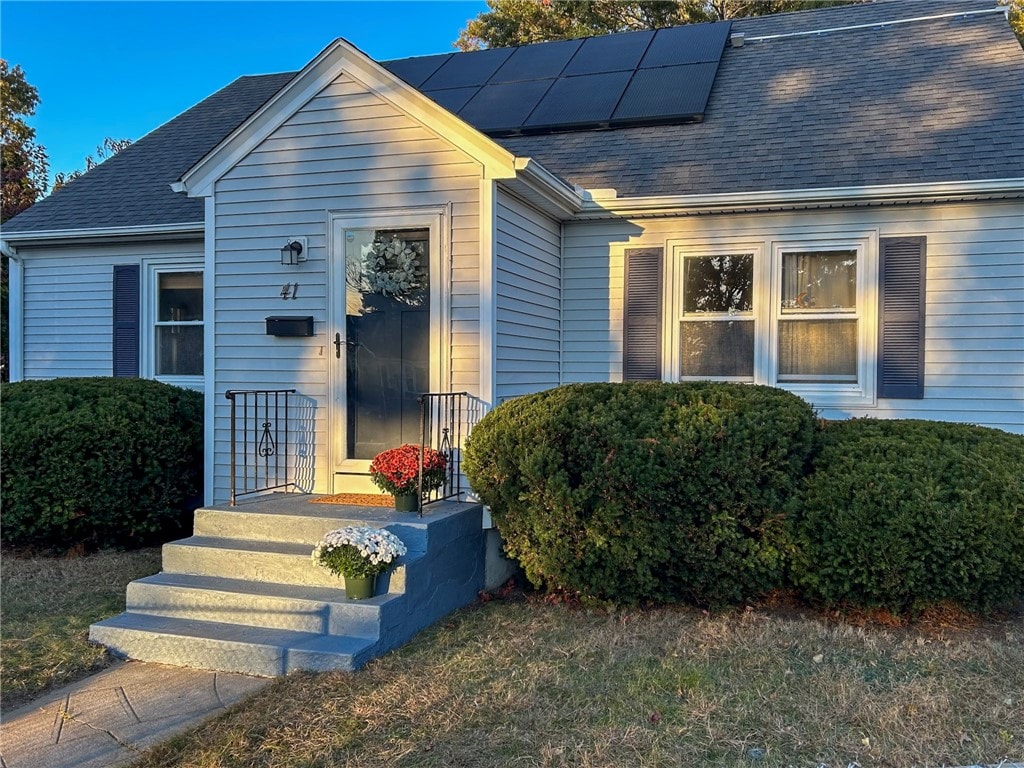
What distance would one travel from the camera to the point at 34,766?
121 inches

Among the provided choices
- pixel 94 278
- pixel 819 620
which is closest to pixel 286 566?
pixel 819 620

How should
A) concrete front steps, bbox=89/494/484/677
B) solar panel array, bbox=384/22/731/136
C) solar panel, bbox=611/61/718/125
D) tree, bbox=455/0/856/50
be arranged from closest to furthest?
concrete front steps, bbox=89/494/484/677 → solar panel, bbox=611/61/718/125 → solar panel array, bbox=384/22/731/136 → tree, bbox=455/0/856/50

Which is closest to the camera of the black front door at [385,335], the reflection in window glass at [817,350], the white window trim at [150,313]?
the black front door at [385,335]

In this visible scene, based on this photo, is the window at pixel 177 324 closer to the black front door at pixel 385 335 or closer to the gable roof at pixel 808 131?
the gable roof at pixel 808 131

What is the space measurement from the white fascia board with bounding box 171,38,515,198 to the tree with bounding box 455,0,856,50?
43.5 feet

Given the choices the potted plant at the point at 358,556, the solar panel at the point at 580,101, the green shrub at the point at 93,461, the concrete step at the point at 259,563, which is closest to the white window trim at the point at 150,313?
the green shrub at the point at 93,461

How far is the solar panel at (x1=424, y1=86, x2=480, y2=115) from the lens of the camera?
29.0 feet

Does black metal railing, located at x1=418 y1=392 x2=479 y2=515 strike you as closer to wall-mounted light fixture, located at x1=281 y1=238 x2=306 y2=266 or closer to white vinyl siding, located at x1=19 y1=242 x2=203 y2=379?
wall-mounted light fixture, located at x1=281 y1=238 x2=306 y2=266

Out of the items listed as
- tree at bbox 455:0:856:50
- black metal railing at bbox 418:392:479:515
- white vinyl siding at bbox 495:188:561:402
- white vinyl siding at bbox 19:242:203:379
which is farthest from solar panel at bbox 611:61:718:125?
tree at bbox 455:0:856:50

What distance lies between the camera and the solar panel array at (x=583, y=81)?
7945 mm

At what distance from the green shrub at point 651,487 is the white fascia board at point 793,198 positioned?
7.00 feet

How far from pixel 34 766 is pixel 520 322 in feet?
13.5

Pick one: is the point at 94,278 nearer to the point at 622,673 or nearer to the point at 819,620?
the point at 622,673

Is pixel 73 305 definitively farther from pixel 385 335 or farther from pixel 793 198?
pixel 793 198
